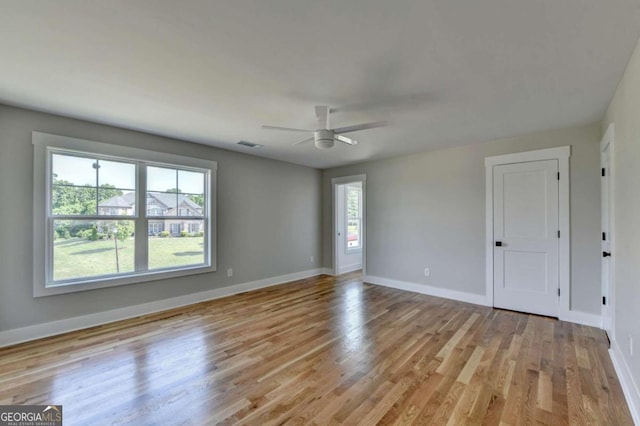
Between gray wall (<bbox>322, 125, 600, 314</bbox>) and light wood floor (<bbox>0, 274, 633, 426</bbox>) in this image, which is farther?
gray wall (<bbox>322, 125, 600, 314</bbox>)

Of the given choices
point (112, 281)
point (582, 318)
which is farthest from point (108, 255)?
point (582, 318)

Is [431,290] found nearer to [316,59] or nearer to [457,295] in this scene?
[457,295]

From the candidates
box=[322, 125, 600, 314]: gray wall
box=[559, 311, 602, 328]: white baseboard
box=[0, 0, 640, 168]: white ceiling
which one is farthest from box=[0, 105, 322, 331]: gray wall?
box=[559, 311, 602, 328]: white baseboard

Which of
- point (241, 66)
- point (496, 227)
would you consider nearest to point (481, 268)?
point (496, 227)

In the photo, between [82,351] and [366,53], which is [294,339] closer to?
[82,351]

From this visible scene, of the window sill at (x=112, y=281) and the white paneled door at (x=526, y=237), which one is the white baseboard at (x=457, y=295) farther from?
the window sill at (x=112, y=281)

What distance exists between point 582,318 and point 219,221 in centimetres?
515

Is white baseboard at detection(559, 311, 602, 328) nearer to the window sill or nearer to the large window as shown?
the large window

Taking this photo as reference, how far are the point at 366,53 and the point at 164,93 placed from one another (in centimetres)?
189

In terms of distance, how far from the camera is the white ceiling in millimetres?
1578

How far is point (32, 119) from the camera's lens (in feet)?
9.96

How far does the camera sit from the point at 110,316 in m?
3.49

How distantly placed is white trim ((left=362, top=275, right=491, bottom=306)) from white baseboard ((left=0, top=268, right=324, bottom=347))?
216cm

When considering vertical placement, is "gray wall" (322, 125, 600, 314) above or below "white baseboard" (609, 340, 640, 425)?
above
